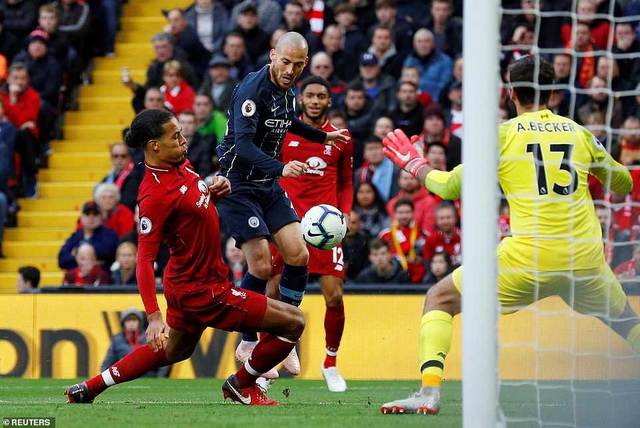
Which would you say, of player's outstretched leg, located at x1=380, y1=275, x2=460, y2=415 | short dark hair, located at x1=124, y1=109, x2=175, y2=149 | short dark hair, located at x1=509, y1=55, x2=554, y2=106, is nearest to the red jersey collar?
short dark hair, located at x1=124, y1=109, x2=175, y2=149

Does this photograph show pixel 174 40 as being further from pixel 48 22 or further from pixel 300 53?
pixel 300 53

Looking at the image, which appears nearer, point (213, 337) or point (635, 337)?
point (635, 337)

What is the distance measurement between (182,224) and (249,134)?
1279 mm

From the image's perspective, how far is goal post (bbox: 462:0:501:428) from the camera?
231 inches

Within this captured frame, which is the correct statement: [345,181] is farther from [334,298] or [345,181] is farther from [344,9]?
[344,9]

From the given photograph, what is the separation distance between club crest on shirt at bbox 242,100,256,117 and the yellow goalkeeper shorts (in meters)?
2.17

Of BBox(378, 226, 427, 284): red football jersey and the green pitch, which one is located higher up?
the green pitch

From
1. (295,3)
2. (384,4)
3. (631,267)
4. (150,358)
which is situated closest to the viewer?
(150,358)

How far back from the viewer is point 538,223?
720 centimetres

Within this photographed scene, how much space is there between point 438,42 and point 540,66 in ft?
27.2

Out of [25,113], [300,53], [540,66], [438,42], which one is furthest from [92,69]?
[540,66]

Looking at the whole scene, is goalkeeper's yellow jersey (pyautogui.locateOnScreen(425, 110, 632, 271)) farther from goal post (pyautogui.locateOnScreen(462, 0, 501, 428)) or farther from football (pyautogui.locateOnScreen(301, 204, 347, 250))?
football (pyautogui.locateOnScreen(301, 204, 347, 250))

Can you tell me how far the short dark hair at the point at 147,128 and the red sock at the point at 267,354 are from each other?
1.52 m

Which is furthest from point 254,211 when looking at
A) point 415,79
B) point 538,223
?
point 415,79
